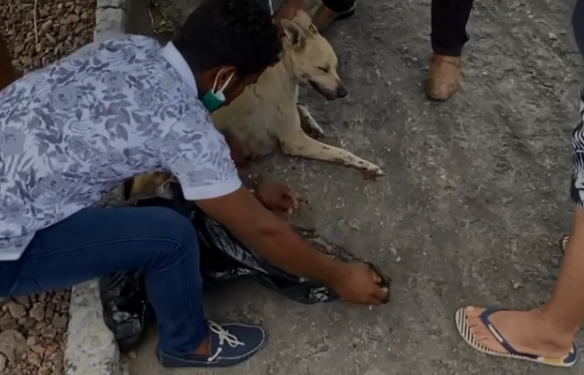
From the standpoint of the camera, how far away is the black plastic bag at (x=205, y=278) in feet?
8.18

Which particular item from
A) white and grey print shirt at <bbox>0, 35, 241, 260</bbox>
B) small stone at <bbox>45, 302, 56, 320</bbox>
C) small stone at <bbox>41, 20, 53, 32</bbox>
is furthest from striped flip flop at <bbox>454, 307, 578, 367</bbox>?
small stone at <bbox>41, 20, 53, 32</bbox>

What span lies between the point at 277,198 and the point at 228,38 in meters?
0.93

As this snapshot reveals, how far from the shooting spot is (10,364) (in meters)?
2.48

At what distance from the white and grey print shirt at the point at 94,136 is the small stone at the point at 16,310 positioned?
0.59 m

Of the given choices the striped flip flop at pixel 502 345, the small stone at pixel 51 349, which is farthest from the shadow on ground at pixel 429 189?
the small stone at pixel 51 349

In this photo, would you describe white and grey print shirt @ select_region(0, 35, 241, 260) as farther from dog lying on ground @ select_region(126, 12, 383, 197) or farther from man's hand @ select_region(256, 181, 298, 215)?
dog lying on ground @ select_region(126, 12, 383, 197)

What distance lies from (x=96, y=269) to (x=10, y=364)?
0.53 meters

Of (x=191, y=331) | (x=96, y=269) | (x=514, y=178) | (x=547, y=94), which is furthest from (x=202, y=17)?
(x=547, y=94)

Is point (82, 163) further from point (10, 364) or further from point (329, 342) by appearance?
point (329, 342)

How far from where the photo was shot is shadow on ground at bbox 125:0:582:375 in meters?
2.61

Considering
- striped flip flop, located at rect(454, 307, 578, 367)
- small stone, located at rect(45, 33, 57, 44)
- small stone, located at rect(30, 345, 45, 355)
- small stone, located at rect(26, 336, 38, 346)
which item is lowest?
small stone, located at rect(30, 345, 45, 355)

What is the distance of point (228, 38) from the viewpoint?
2.12 meters

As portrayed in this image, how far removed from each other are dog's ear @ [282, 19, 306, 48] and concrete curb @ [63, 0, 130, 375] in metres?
0.78

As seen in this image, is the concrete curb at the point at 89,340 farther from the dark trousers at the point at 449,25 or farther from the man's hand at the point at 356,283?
the dark trousers at the point at 449,25
